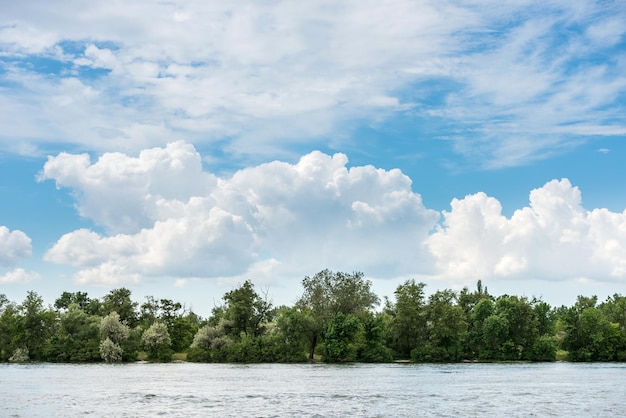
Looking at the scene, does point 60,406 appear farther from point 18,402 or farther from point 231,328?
point 231,328

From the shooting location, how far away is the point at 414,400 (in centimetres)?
5106

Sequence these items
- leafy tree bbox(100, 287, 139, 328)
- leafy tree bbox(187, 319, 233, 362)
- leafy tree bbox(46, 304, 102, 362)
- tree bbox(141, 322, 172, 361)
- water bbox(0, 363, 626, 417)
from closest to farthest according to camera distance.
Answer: water bbox(0, 363, 626, 417)
leafy tree bbox(46, 304, 102, 362)
leafy tree bbox(187, 319, 233, 362)
tree bbox(141, 322, 172, 361)
leafy tree bbox(100, 287, 139, 328)

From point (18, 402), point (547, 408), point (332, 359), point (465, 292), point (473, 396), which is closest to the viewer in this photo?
point (547, 408)

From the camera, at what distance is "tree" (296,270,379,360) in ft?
448

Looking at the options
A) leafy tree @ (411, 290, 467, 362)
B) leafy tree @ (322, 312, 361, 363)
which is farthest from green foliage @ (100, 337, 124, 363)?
leafy tree @ (411, 290, 467, 362)

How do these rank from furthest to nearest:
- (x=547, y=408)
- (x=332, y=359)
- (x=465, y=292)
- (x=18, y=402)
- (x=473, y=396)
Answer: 1. (x=465, y=292)
2. (x=332, y=359)
3. (x=473, y=396)
4. (x=18, y=402)
5. (x=547, y=408)

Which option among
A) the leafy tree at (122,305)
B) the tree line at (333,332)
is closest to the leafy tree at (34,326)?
the tree line at (333,332)

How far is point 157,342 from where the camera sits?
130500 millimetres

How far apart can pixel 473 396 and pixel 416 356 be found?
259ft

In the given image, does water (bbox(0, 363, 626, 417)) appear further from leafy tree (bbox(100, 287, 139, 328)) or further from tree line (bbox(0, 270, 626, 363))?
leafy tree (bbox(100, 287, 139, 328))

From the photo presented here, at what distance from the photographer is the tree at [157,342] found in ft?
426

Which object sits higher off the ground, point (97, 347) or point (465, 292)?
point (465, 292)

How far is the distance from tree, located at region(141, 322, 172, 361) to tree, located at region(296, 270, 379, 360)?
89.4 feet

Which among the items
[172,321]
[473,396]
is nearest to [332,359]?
[172,321]
